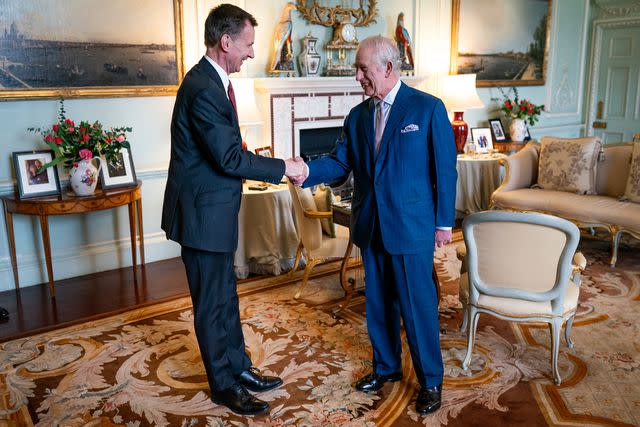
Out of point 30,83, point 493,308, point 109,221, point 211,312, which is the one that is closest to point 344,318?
point 493,308

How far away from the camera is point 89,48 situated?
4.45 m

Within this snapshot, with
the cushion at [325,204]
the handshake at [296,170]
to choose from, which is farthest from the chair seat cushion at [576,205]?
the handshake at [296,170]

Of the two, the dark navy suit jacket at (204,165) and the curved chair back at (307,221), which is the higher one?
the dark navy suit jacket at (204,165)

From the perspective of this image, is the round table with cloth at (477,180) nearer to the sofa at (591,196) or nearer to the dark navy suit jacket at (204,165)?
the sofa at (591,196)

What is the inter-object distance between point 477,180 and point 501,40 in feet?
7.42

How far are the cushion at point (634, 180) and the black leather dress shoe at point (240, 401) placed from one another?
12.6ft

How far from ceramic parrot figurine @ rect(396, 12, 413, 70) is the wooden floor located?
337 centimetres

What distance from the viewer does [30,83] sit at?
13.9ft

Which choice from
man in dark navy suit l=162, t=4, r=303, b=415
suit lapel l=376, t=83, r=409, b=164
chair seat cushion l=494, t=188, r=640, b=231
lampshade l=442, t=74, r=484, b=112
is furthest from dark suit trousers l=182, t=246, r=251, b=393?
lampshade l=442, t=74, r=484, b=112

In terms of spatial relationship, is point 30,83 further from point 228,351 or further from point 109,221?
point 228,351

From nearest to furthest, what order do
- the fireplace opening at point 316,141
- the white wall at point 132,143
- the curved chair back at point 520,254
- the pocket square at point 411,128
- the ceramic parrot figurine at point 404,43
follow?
the pocket square at point 411,128
the curved chair back at point 520,254
the white wall at point 132,143
the fireplace opening at point 316,141
the ceramic parrot figurine at point 404,43

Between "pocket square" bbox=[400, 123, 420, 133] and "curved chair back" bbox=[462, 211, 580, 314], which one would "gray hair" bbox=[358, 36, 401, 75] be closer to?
"pocket square" bbox=[400, 123, 420, 133]

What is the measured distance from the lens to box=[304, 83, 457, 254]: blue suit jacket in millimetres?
2512

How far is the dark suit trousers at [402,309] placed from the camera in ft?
8.62
